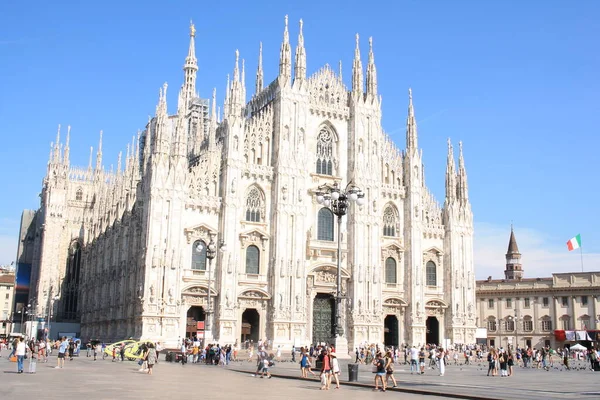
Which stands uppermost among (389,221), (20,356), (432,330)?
(389,221)

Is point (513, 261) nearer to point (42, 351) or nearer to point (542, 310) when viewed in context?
point (542, 310)

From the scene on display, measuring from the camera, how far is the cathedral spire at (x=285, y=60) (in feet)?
189

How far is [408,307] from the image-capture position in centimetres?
5928

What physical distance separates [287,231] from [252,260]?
12.1 feet

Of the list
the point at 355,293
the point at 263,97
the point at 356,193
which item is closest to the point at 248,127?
the point at 263,97

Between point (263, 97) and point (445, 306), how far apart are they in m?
24.9

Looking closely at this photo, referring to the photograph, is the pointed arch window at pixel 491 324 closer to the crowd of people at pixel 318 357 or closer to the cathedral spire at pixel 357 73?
the crowd of people at pixel 318 357

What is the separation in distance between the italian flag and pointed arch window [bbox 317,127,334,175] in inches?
1123

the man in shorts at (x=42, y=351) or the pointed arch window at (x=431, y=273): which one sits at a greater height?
the pointed arch window at (x=431, y=273)

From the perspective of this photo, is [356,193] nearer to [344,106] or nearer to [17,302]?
[344,106]

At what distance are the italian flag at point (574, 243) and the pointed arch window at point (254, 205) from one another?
3452 cm

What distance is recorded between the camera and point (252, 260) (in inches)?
2148

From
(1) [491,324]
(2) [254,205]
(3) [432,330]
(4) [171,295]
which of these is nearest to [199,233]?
(4) [171,295]

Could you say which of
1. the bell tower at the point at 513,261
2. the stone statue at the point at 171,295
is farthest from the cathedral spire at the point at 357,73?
the bell tower at the point at 513,261
